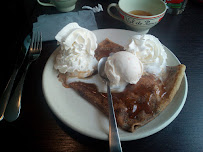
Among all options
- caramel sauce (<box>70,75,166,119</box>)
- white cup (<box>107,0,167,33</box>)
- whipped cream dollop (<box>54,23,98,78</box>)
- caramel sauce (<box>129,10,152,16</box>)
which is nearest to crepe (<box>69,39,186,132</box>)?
caramel sauce (<box>70,75,166,119</box>)

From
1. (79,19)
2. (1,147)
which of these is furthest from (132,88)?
(79,19)

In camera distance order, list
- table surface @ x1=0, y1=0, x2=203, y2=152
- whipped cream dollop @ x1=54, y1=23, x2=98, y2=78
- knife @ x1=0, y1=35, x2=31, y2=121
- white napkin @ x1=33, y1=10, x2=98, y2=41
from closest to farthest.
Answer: table surface @ x1=0, y1=0, x2=203, y2=152 → knife @ x1=0, y1=35, x2=31, y2=121 → whipped cream dollop @ x1=54, y1=23, x2=98, y2=78 → white napkin @ x1=33, y1=10, x2=98, y2=41

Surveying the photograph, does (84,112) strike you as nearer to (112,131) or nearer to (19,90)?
(112,131)

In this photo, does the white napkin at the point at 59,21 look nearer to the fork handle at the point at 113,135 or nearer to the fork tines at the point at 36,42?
the fork tines at the point at 36,42

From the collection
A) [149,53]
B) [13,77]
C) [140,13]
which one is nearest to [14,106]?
[13,77]

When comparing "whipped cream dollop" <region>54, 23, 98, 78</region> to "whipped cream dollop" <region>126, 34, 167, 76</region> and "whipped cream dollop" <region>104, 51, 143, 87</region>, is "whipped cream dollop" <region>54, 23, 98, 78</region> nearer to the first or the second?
"whipped cream dollop" <region>104, 51, 143, 87</region>
